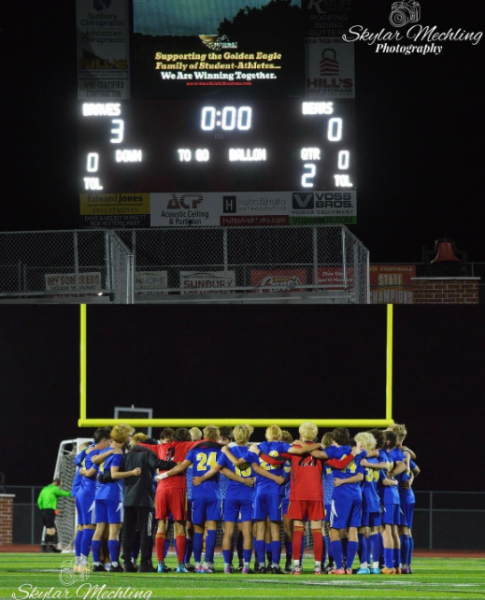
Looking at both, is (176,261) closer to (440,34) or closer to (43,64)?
(440,34)

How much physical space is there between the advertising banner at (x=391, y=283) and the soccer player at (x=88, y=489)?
932 centimetres

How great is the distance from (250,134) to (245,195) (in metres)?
0.98

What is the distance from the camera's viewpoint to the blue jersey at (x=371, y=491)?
1052cm

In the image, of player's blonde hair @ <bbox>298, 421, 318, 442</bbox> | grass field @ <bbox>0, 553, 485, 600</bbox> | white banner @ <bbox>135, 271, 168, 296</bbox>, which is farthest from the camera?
white banner @ <bbox>135, 271, 168, 296</bbox>

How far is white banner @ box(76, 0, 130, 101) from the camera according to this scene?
62.7 feet

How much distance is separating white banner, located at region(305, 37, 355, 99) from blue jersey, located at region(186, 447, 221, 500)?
9809mm

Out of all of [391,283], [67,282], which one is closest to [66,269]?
[67,282]

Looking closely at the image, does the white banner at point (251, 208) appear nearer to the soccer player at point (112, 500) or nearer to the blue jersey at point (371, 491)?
the blue jersey at point (371, 491)

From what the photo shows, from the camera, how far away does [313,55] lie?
19.2 metres

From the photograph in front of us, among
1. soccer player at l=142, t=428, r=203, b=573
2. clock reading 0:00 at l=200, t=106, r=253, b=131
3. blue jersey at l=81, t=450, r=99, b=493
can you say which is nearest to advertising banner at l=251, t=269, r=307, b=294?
clock reading 0:00 at l=200, t=106, r=253, b=131

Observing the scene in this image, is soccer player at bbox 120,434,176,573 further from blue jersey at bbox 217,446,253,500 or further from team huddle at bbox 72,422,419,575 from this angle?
blue jersey at bbox 217,446,253,500

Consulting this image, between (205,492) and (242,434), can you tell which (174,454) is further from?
(242,434)

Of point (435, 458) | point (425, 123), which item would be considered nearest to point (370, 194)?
point (425, 123)

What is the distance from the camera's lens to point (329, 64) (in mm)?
19312
